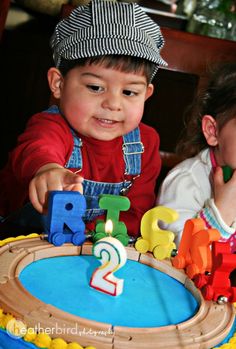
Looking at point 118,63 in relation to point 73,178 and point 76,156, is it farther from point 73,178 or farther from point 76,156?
point 73,178

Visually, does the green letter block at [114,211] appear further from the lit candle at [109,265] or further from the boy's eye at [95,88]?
the boy's eye at [95,88]

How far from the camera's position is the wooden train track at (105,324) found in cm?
81

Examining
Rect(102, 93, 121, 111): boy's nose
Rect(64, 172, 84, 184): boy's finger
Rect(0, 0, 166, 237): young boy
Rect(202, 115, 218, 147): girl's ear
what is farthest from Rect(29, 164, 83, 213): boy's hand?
Rect(202, 115, 218, 147): girl's ear

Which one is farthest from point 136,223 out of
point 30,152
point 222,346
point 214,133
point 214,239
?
point 222,346

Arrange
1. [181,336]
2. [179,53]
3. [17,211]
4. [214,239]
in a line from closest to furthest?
1. [181,336]
2. [214,239]
3. [17,211]
4. [179,53]

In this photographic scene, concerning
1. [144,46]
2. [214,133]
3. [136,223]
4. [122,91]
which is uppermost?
[144,46]

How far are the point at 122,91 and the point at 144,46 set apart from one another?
0.40ft

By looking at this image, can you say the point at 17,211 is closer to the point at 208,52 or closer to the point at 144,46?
the point at 144,46

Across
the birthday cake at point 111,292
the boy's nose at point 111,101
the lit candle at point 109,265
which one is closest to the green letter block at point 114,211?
the birthday cake at point 111,292

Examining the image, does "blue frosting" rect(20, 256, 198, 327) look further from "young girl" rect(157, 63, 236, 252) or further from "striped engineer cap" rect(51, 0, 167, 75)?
"striped engineer cap" rect(51, 0, 167, 75)

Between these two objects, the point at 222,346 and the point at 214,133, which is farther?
the point at 214,133

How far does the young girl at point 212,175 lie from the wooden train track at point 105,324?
0.47m

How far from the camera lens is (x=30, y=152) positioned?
1280 millimetres

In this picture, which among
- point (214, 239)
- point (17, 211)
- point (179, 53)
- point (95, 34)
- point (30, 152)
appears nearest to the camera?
point (214, 239)
